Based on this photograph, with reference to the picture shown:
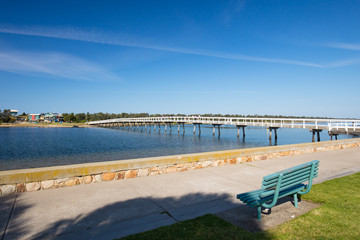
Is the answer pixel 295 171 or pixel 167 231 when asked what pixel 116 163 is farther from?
pixel 295 171

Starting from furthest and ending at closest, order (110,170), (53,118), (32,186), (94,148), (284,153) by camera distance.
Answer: (53,118) → (94,148) → (284,153) → (110,170) → (32,186)

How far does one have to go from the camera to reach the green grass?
3066mm

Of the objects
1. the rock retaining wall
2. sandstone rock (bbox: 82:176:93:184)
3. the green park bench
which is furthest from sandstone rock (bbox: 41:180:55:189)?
the green park bench

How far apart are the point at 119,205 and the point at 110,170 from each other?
180cm

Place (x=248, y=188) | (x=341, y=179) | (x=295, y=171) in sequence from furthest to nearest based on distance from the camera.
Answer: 1. (x=341, y=179)
2. (x=248, y=188)
3. (x=295, y=171)

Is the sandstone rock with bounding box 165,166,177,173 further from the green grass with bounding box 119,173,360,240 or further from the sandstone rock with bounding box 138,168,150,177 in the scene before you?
the green grass with bounding box 119,173,360,240

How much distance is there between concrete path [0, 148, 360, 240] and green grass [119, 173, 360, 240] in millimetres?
346

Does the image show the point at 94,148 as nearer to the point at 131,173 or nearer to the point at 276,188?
the point at 131,173

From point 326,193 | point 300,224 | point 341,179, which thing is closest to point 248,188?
point 326,193

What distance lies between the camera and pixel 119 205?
14.2 feet

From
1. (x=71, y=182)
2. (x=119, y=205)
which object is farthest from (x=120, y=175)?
(x=119, y=205)

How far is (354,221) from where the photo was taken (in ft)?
11.4

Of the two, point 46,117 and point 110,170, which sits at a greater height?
point 46,117

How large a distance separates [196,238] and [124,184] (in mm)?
3172
